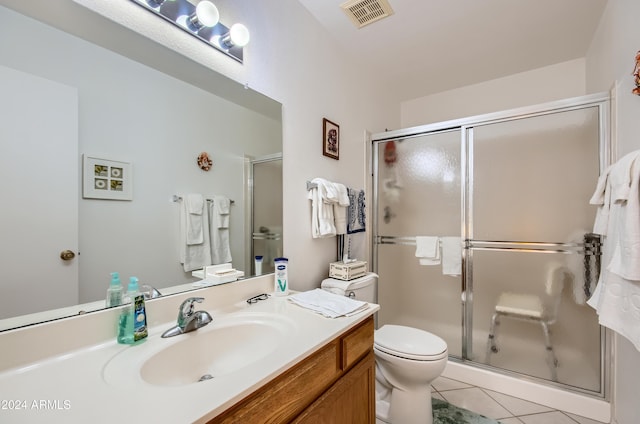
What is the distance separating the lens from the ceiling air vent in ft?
5.23

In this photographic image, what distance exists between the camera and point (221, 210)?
1244mm

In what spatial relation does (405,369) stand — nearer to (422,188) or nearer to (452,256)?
(452,256)

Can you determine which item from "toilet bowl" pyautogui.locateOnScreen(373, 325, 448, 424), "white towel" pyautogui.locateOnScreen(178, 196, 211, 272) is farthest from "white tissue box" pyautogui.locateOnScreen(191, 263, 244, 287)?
"toilet bowl" pyautogui.locateOnScreen(373, 325, 448, 424)

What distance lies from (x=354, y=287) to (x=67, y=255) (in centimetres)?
134

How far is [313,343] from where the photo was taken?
82 cm

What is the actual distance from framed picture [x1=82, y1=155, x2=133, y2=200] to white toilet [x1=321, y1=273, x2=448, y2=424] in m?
1.14

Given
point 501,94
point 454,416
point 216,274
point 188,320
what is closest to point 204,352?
point 188,320

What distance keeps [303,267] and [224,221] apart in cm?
60

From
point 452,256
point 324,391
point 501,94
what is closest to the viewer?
point 324,391

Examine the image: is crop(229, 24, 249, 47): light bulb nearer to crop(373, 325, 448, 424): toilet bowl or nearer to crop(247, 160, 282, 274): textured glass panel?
crop(247, 160, 282, 274): textured glass panel

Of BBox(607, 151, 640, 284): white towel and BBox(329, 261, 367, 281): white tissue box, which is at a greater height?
BBox(607, 151, 640, 284): white towel

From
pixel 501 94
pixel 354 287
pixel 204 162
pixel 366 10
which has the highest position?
pixel 366 10

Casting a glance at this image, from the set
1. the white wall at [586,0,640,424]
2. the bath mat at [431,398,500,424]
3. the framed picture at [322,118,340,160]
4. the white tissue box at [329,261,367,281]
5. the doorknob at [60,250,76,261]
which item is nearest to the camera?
the doorknob at [60,250,76,261]

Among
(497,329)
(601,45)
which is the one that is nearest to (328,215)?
(497,329)
